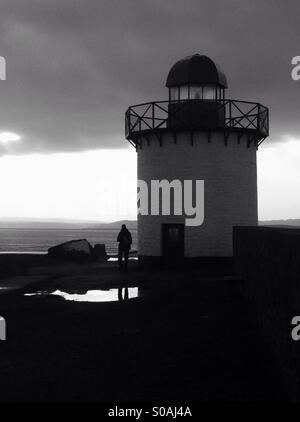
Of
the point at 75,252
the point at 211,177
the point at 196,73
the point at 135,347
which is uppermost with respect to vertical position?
the point at 196,73

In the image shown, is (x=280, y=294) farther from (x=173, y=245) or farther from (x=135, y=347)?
(x=173, y=245)

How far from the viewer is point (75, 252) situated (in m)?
31.0

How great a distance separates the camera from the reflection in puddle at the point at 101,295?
53.9ft

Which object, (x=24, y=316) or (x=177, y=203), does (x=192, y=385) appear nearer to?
(x=24, y=316)

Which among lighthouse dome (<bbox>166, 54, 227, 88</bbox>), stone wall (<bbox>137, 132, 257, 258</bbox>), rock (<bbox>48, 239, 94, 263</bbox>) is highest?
lighthouse dome (<bbox>166, 54, 227, 88</bbox>)

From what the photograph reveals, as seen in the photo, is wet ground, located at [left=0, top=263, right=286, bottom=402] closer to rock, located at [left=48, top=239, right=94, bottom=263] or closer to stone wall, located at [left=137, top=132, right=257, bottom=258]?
stone wall, located at [left=137, top=132, right=257, bottom=258]

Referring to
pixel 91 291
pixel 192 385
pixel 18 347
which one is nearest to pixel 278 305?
pixel 192 385

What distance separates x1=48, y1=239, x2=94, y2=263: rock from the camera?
30.8m

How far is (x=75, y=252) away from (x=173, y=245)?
777 centimetres

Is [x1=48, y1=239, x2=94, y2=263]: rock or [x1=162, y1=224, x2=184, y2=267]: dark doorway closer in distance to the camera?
[x1=162, y1=224, x2=184, y2=267]: dark doorway

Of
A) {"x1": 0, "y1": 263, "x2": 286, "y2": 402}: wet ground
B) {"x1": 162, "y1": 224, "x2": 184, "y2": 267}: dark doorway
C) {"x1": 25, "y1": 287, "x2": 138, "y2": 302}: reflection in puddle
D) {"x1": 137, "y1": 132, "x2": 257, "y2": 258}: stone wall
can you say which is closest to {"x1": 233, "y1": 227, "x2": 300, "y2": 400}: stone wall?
{"x1": 0, "y1": 263, "x2": 286, "y2": 402}: wet ground

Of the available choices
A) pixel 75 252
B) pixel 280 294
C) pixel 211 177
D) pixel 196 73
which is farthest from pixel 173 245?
pixel 280 294

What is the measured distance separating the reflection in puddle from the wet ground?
34 mm

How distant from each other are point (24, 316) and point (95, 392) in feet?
21.8
